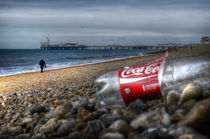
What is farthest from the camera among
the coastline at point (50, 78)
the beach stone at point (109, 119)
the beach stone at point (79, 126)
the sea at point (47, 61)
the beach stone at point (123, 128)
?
the sea at point (47, 61)

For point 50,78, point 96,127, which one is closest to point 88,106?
point 96,127

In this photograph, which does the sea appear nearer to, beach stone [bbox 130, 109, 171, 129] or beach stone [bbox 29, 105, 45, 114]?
beach stone [bbox 29, 105, 45, 114]

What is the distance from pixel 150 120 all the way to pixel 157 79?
72 cm

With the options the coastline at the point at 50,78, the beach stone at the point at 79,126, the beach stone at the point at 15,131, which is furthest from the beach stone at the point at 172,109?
the coastline at the point at 50,78

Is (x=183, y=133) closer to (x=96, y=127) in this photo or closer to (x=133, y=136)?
(x=133, y=136)

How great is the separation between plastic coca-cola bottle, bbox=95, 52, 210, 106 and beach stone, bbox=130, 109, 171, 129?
0.60 m

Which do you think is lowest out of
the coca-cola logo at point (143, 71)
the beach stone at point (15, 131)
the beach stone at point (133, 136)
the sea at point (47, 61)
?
the sea at point (47, 61)

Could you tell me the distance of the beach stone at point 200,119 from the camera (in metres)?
1.26

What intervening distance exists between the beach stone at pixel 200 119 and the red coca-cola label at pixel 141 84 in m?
0.87

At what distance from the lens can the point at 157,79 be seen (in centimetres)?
221

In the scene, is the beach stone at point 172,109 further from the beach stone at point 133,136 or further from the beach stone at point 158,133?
the beach stone at point 133,136

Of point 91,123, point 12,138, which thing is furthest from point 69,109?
point 91,123

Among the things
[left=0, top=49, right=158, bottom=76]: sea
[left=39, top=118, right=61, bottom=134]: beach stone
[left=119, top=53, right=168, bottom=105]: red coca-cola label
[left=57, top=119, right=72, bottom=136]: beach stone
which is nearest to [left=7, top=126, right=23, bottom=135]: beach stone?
[left=39, top=118, right=61, bottom=134]: beach stone

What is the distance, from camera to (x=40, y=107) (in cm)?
344
